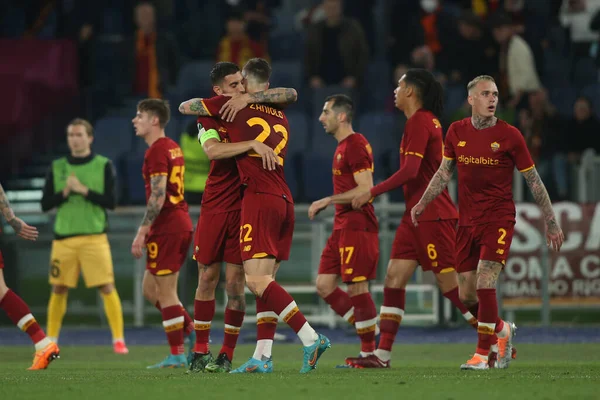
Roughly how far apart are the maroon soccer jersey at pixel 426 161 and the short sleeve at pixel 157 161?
6.70ft

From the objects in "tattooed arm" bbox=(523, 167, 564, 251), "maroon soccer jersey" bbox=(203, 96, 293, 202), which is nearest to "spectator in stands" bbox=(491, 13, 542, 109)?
"tattooed arm" bbox=(523, 167, 564, 251)

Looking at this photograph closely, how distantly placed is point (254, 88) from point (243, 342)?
5.62m

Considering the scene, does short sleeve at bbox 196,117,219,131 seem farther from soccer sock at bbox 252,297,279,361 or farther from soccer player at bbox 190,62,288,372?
soccer sock at bbox 252,297,279,361

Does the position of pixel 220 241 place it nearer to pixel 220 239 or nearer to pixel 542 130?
pixel 220 239

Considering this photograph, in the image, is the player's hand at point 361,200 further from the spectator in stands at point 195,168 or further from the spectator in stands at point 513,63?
the spectator in stands at point 513,63

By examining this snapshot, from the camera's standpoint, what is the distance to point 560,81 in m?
19.9

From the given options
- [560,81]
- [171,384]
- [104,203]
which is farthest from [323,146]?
[171,384]

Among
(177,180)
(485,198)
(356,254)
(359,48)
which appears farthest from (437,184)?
(359,48)

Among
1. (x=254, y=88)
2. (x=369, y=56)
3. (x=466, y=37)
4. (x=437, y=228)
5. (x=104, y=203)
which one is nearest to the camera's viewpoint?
(x=254, y=88)

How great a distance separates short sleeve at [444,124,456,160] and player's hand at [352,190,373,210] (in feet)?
2.45

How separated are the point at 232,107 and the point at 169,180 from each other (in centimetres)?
184

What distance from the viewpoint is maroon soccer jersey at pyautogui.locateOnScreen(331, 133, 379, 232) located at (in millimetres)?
10156

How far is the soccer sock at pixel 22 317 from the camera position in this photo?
399 inches

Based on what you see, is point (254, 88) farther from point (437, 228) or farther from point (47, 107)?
point (47, 107)
